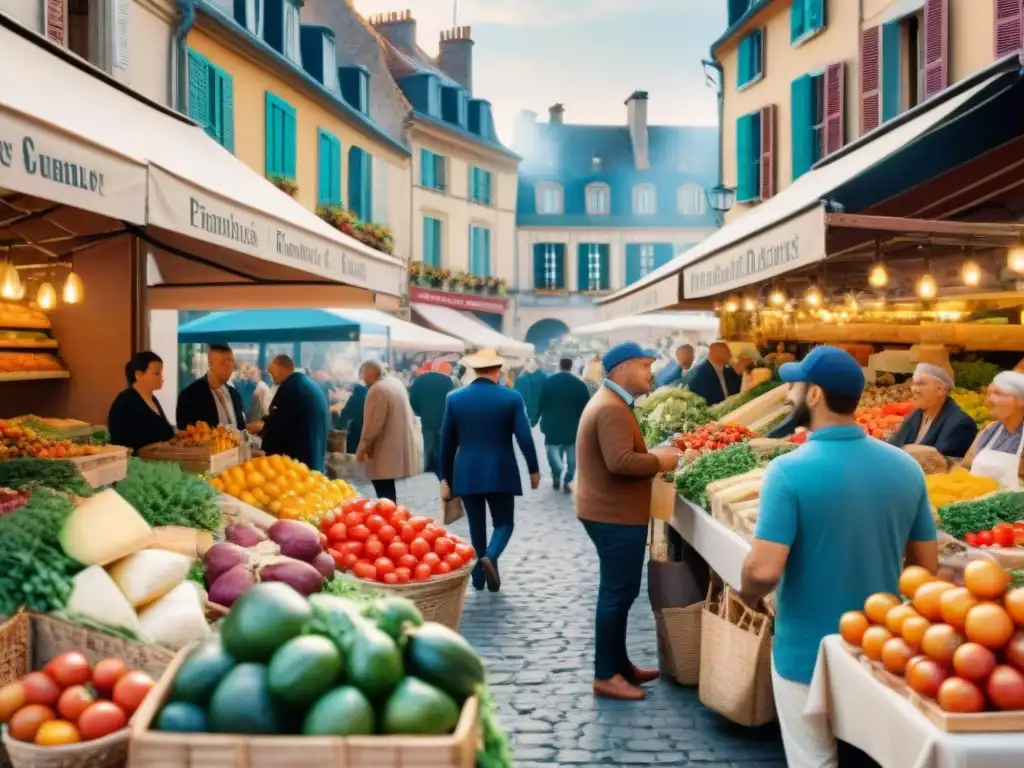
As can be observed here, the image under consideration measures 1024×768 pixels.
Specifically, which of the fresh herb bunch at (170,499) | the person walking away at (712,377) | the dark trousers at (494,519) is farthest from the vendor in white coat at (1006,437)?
the person walking away at (712,377)

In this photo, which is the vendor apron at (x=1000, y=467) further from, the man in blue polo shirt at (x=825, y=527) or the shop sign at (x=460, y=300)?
the shop sign at (x=460, y=300)

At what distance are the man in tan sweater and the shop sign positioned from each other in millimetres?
24611

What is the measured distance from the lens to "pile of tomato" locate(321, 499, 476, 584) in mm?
5062

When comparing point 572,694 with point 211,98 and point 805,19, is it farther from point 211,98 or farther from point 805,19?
point 805,19

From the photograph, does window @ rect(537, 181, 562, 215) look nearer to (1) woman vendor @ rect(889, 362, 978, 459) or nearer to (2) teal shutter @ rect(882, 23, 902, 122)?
(2) teal shutter @ rect(882, 23, 902, 122)

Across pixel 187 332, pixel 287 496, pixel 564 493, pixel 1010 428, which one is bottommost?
pixel 564 493

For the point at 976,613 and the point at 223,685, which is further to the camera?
the point at 976,613

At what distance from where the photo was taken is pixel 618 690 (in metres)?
5.59

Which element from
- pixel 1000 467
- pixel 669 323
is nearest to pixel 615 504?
pixel 1000 467

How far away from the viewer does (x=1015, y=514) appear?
187 inches

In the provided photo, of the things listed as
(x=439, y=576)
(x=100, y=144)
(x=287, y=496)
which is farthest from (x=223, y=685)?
(x=287, y=496)

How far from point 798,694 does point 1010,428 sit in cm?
327

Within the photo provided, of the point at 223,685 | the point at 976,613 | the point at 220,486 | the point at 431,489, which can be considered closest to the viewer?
the point at 223,685

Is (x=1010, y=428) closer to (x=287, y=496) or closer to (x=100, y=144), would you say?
(x=287, y=496)
